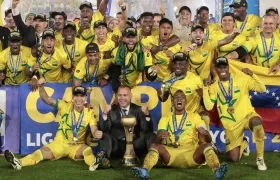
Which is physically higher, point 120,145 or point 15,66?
point 15,66

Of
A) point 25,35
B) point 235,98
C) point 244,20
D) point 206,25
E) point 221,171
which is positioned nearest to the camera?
point 221,171

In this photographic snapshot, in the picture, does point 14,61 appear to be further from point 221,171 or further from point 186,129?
point 221,171

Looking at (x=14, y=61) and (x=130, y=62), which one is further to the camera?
(x=14, y=61)

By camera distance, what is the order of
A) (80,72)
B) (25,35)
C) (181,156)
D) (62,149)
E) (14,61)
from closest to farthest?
(181,156) → (62,149) → (80,72) → (14,61) → (25,35)

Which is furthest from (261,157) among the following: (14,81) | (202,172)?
(14,81)

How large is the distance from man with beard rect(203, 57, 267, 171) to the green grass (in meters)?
0.33

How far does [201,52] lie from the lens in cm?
757

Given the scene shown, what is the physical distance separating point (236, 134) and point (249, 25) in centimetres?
214

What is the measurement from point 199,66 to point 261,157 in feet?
5.77

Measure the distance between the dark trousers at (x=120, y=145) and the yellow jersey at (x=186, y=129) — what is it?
17.3 inches

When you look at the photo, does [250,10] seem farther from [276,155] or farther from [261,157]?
[261,157]

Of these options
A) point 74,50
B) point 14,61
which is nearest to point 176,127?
point 74,50

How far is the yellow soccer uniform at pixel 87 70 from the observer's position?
7.51 metres

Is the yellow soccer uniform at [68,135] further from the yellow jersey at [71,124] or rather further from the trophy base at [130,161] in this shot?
the trophy base at [130,161]
